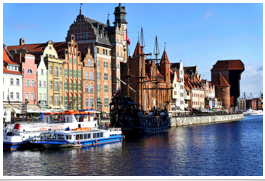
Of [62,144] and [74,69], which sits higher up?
[74,69]

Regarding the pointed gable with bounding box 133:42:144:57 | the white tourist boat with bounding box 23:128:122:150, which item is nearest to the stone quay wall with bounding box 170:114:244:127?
the pointed gable with bounding box 133:42:144:57

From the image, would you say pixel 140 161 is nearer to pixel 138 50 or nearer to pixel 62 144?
pixel 62 144

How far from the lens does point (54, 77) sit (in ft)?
324

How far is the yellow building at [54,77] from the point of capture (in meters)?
97.2

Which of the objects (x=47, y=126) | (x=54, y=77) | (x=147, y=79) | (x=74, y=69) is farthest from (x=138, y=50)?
(x=47, y=126)

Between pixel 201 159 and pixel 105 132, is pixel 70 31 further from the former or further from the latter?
pixel 201 159

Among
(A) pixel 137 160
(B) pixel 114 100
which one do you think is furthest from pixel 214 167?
(B) pixel 114 100

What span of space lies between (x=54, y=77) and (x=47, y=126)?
3061 cm

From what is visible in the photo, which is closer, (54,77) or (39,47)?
(54,77)

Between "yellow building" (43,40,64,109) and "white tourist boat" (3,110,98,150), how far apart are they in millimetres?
19847

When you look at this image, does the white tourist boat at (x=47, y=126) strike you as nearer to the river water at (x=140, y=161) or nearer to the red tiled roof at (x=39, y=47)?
the river water at (x=140, y=161)

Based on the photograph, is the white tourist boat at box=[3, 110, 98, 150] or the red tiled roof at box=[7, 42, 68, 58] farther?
the red tiled roof at box=[7, 42, 68, 58]

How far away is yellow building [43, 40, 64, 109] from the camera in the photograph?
9719 cm

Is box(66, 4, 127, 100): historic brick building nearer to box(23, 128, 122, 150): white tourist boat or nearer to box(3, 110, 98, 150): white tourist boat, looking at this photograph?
box(3, 110, 98, 150): white tourist boat
